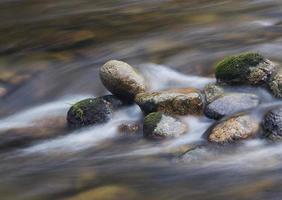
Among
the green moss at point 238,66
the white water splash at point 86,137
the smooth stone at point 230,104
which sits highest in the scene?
the green moss at point 238,66

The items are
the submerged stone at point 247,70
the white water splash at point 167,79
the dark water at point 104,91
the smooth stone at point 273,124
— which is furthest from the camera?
the white water splash at point 167,79

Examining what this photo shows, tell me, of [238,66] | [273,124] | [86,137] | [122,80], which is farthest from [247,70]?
[86,137]

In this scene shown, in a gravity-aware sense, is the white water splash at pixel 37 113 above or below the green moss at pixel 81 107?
below

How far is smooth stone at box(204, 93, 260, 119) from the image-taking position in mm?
6367

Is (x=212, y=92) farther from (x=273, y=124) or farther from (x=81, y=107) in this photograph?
(x=81, y=107)

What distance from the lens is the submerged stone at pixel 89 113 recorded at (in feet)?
22.8

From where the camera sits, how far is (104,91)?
787cm

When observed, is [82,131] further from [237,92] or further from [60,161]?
[237,92]

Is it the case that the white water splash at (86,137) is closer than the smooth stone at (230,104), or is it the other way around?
the smooth stone at (230,104)

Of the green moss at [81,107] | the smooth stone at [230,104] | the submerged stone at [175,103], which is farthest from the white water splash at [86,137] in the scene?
the smooth stone at [230,104]

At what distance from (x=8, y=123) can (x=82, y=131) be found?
1.35 meters

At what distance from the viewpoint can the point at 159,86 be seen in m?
7.69

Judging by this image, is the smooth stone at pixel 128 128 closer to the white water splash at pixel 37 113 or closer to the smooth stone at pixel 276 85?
the white water splash at pixel 37 113

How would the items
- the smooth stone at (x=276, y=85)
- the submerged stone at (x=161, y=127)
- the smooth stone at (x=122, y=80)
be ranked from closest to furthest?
the submerged stone at (x=161, y=127) < the smooth stone at (x=276, y=85) < the smooth stone at (x=122, y=80)
